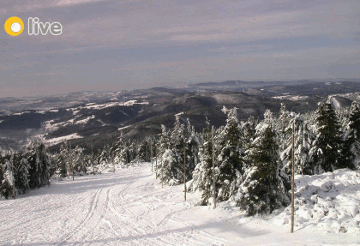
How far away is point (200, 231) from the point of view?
21.5m

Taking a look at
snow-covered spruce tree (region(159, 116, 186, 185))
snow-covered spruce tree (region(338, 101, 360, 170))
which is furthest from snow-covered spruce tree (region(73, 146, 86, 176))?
snow-covered spruce tree (region(338, 101, 360, 170))

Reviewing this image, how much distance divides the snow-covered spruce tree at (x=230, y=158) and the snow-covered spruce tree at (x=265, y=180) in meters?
4.17

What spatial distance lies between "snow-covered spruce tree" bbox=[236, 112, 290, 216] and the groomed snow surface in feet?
3.94

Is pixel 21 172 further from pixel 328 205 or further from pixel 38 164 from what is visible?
pixel 328 205

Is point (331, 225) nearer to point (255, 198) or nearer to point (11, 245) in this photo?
point (255, 198)

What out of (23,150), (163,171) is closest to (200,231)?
(163,171)

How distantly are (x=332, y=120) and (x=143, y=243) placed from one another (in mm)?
23975

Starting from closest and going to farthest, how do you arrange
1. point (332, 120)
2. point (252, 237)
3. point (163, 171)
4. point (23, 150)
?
point (252, 237), point (332, 120), point (163, 171), point (23, 150)

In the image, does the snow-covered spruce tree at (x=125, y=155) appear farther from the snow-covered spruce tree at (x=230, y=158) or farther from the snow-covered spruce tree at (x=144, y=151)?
the snow-covered spruce tree at (x=230, y=158)

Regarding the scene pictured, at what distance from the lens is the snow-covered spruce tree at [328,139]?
29406mm

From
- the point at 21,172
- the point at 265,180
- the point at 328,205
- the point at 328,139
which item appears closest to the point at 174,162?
the point at 328,139

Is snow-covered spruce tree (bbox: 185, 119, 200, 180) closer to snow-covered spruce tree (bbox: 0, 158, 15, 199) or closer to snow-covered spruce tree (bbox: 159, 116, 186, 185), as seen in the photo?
snow-covered spruce tree (bbox: 159, 116, 186, 185)

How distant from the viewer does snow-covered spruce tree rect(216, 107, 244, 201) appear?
2600 centimetres

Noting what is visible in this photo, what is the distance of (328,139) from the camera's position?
2962 centimetres
